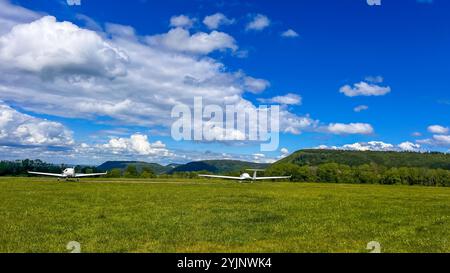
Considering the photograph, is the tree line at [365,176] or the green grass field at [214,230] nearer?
the green grass field at [214,230]

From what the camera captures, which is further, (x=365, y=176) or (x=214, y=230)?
(x=365, y=176)

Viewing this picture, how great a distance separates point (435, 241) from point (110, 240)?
44.3 ft

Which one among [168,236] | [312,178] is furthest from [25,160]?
[168,236]

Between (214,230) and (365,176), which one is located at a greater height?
(365,176)

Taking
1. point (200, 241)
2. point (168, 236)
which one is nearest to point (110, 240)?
point (168, 236)

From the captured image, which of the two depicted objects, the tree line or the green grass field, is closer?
the green grass field

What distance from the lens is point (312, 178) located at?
191625 mm
